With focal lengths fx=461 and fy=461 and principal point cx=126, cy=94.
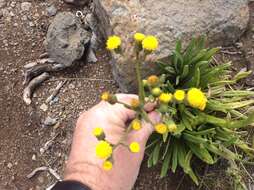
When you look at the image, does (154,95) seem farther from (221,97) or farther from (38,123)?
(38,123)

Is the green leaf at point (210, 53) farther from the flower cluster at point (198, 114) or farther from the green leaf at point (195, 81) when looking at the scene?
the green leaf at point (195, 81)

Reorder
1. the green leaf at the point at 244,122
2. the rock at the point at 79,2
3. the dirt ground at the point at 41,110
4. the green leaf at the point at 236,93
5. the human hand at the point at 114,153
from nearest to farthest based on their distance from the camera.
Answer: the human hand at the point at 114,153 < the green leaf at the point at 244,122 < the green leaf at the point at 236,93 < the dirt ground at the point at 41,110 < the rock at the point at 79,2

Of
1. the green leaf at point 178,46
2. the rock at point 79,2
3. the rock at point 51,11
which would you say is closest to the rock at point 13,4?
the rock at point 51,11

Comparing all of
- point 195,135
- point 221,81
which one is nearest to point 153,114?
point 195,135

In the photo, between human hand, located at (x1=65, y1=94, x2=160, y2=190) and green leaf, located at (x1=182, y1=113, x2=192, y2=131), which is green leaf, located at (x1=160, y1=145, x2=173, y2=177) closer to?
green leaf, located at (x1=182, y1=113, x2=192, y2=131)

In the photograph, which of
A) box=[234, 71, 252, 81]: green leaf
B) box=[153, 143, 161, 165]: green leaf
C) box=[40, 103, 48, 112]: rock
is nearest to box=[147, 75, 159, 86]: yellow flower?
box=[153, 143, 161, 165]: green leaf
